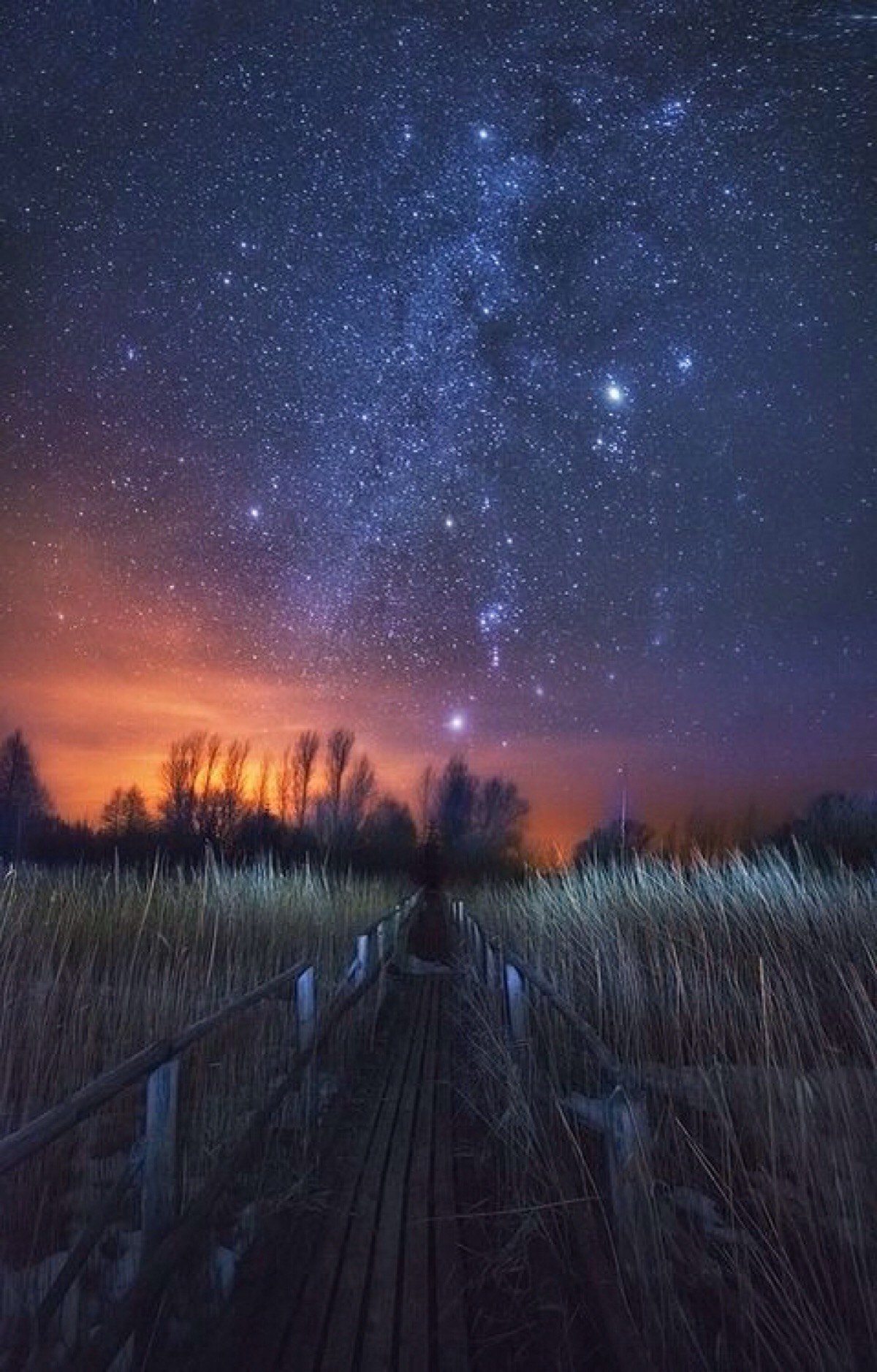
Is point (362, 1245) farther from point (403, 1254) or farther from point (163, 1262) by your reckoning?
point (163, 1262)

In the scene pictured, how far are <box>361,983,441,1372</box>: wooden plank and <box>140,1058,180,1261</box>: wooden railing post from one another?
0.91 meters

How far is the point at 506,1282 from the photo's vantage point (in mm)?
3689

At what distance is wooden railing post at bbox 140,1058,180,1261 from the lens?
129 inches

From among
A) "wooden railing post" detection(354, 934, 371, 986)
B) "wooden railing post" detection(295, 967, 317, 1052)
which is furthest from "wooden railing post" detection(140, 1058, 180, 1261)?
"wooden railing post" detection(354, 934, 371, 986)

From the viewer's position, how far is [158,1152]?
333 cm

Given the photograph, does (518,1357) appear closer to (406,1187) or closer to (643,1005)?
(406,1187)

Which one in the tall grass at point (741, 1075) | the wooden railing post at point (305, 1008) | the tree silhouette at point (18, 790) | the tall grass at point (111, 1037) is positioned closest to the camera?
the tall grass at point (741, 1075)

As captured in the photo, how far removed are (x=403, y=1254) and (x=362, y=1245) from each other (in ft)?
0.74

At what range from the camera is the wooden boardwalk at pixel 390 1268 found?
3.15 metres

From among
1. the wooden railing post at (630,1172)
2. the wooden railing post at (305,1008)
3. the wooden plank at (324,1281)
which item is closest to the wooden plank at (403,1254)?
the wooden plank at (324,1281)

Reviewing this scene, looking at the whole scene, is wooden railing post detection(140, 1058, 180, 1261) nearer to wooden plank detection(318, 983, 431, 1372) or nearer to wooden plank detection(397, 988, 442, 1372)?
wooden plank detection(318, 983, 431, 1372)

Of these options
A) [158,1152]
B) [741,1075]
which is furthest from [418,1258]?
[741,1075]

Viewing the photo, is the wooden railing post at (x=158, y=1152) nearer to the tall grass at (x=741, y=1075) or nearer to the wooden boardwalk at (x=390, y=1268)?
the wooden boardwalk at (x=390, y=1268)

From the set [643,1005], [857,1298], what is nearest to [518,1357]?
[857,1298]
